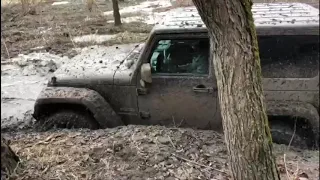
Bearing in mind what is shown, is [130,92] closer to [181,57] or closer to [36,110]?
[181,57]

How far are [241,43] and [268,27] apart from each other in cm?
114

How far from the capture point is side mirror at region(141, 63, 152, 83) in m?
3.49

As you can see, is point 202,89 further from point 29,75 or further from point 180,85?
point 29,75

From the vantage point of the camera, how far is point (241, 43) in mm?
2125

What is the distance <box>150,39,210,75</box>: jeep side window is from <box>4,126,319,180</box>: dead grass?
0.53 metres

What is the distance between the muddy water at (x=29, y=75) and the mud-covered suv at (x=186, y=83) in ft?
0.90

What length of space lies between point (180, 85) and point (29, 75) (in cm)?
353

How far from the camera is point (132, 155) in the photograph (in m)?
3.00

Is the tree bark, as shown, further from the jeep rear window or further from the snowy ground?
the jeep rear window

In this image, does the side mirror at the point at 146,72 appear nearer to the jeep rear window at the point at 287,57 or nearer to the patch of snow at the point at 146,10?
the jeep rear window at the point at 287,57

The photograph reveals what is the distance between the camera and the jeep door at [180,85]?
3.44 metres

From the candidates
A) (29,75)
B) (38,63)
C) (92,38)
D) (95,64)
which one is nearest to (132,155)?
(95,64)

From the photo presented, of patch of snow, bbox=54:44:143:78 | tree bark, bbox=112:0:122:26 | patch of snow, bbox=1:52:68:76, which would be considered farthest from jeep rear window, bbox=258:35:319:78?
tree bark, bbox=112:0:122:26

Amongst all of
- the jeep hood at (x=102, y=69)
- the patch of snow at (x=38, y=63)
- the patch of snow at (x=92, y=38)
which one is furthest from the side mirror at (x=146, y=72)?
the patch of snow at (x=92, y=38)
